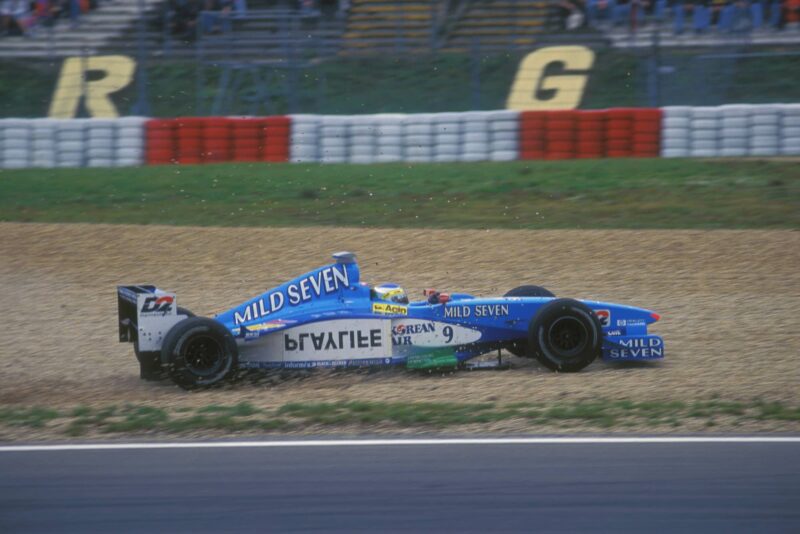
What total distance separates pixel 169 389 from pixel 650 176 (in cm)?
1084

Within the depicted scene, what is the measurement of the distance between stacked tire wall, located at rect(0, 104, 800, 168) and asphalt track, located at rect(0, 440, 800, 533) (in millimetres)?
12596

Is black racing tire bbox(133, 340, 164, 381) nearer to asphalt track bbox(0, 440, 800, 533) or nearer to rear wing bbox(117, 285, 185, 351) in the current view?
rear wing bbox(117, 285, 185, 351)

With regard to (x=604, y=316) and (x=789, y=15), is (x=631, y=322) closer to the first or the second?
(x=604, y=316)

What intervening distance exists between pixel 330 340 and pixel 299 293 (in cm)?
45

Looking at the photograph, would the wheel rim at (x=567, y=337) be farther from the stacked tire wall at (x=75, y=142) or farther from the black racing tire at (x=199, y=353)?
the stacked tire wall at (x=75, y=142)

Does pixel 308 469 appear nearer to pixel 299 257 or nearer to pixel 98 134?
pixel 299 257

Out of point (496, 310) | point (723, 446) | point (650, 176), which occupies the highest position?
point (650, 176)

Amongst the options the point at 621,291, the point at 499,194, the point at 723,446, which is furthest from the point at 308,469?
the point at 499,194

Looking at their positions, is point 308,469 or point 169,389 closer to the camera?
point 308,469

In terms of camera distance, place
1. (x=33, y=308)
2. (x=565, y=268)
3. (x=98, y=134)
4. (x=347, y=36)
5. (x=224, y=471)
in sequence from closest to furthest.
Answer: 1. (x=224, y=471)
2. (x=33, y=308)
3. (x=565, y=268)
4. (x=98, y=134)
5. (x=347, y=36)

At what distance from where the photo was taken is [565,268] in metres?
13.0

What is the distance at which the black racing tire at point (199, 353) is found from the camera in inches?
334

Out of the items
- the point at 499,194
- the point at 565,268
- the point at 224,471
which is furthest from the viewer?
the point at 499,194

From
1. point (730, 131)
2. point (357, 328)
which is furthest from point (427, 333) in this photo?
point (730, 131)
